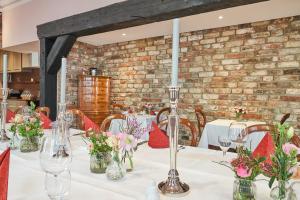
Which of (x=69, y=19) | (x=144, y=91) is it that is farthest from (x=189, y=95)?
(x=69, y=19)

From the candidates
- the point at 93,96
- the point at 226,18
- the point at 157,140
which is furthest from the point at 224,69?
the point at 157,140

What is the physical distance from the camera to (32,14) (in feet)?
14.9

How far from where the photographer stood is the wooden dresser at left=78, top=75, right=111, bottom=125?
4867 millimetres

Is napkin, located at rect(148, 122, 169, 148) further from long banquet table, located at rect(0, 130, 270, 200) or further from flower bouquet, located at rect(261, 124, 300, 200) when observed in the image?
flower bouquet, located at rect(261, 124, 300, 200)

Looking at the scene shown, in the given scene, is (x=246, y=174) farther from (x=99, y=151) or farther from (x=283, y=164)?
(x=99, y=151)

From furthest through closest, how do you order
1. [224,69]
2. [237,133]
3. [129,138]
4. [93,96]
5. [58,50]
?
[93,96]
[224,69]
[58,50]
[237,133]
[129,138]

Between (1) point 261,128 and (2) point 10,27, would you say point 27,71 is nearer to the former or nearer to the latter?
(2) point 10,27

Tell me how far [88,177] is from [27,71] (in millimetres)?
6140

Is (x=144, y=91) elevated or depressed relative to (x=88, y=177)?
elevated

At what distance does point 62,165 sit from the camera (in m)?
0.89

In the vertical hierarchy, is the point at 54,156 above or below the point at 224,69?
below

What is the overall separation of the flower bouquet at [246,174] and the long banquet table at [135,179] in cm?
11

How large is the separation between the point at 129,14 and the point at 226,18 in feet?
5.56

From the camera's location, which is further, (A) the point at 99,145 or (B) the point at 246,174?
(A) the point at 99,145
